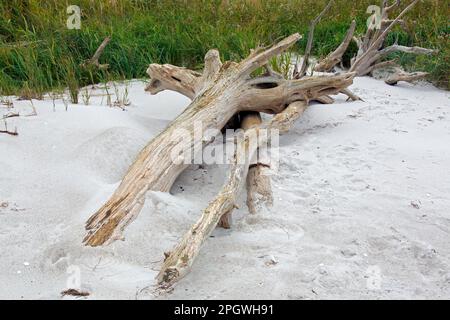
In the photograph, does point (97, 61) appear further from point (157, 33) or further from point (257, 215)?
point (257, 215)

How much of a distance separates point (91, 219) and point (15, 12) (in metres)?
4.36

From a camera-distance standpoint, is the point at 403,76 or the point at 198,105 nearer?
the point at 198,105

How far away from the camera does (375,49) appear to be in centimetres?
541

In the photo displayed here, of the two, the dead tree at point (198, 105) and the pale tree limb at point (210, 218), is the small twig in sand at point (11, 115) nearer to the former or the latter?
the dead tree at point (198, 105)

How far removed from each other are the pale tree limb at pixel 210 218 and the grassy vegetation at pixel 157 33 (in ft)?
6.55


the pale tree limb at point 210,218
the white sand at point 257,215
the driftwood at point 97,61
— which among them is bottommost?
the white sand at point 257,215

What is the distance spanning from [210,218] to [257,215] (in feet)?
1.45

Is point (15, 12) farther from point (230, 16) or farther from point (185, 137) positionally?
point (185, 137)

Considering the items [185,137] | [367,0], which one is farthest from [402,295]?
[367,0]

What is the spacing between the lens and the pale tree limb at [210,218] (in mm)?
2234

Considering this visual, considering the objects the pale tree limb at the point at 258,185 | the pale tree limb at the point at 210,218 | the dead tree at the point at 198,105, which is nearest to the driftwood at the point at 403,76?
→ the dead tree at the point at 198,105

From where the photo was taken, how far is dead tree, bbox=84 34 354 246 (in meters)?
2.73

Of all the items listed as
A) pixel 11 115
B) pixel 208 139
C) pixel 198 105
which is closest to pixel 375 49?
pixel 198 105

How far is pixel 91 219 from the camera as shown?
2.72 m
